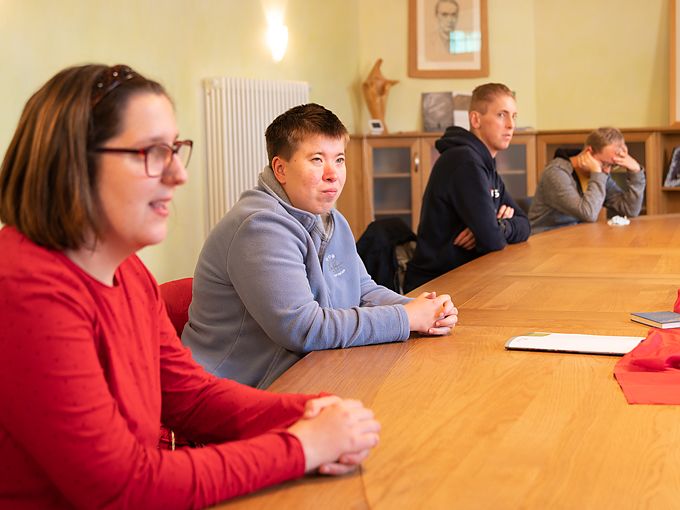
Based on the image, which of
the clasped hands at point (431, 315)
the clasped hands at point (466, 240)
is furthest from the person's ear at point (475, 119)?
the clasped hands at point (431, 315)

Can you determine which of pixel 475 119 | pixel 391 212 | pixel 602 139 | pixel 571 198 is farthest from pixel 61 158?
pixel 391 212

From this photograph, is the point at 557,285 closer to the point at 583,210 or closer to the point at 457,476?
the point at 457,476

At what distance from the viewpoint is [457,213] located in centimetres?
354

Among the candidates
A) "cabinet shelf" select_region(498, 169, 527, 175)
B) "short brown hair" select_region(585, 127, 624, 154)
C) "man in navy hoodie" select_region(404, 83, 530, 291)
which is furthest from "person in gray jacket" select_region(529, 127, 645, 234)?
"cabinet shelf" select_region(498, 169, 527, 175)

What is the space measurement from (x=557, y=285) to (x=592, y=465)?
1.46m

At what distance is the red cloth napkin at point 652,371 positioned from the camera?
1.33 m

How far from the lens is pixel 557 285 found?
2.47 metres

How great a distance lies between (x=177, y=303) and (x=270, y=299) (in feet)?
1.45

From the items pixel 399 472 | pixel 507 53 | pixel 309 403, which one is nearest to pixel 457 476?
pixel 399 472

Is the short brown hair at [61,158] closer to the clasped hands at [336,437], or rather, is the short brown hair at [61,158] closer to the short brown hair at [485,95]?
the clasped hands at [336,437]

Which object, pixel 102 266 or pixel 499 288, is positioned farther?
pixel 499 288

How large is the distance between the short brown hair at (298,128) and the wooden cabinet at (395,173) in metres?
5.13

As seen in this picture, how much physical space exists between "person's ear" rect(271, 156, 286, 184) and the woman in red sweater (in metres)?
0.91

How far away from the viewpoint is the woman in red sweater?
2.91 feet
